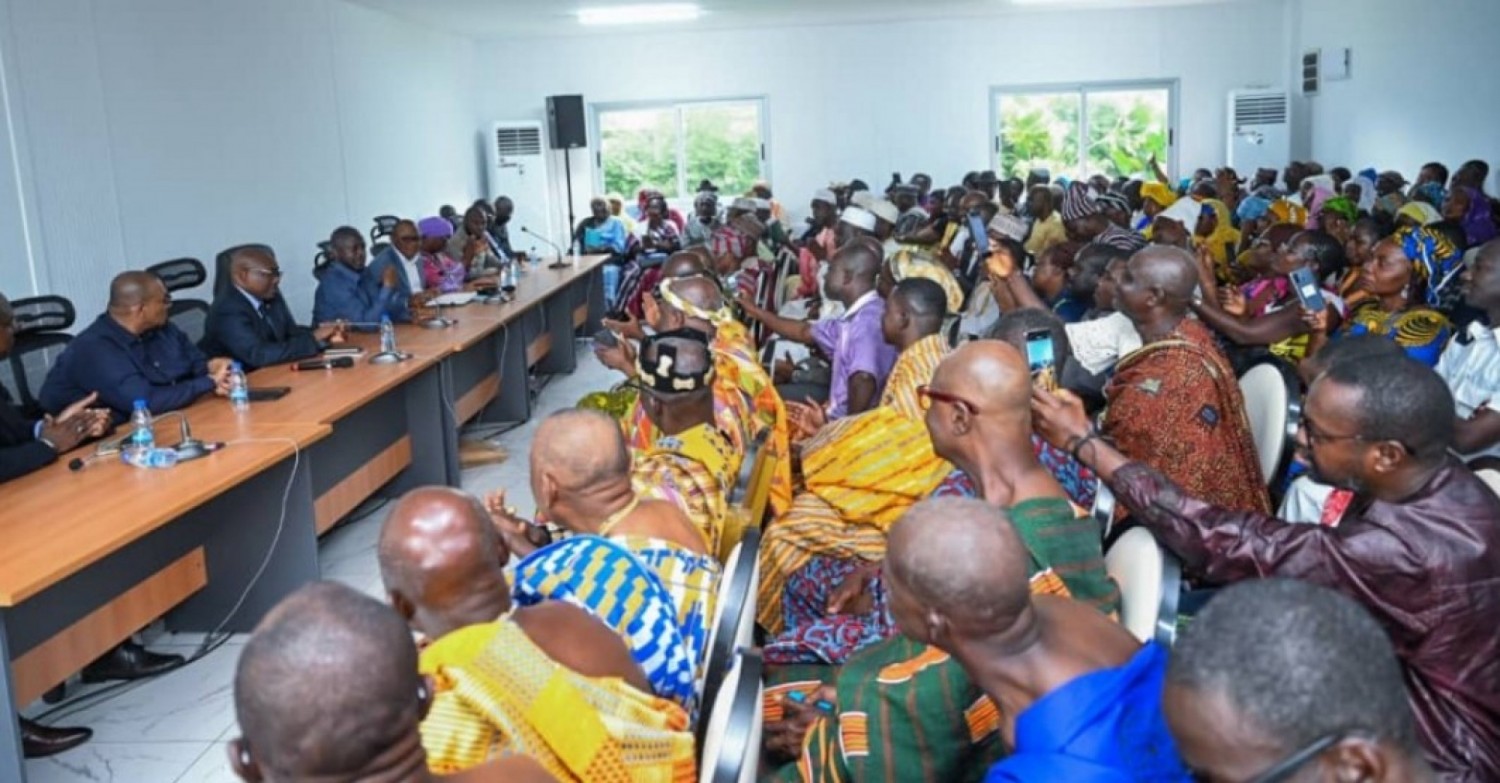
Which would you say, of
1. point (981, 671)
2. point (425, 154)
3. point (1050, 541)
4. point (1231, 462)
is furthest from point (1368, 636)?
point (425, 154)

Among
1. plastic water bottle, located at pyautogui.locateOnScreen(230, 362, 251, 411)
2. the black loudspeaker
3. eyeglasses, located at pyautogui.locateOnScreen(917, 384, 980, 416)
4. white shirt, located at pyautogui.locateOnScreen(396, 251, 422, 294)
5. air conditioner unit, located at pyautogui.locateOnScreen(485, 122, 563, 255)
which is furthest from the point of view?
the black loudspeaker

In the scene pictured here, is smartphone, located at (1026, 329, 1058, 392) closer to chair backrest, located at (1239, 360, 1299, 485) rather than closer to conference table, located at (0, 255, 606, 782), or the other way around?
chair backrest, located at (1239, 360, 1299, 485)

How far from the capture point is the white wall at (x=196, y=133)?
6.14 metres

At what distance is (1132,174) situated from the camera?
13617 mm

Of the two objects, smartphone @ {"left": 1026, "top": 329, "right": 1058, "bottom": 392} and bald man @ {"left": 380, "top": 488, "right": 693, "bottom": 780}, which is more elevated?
smartphone @ {"left": 1026, "top": 329, "right": 1058, "bottom": 392}

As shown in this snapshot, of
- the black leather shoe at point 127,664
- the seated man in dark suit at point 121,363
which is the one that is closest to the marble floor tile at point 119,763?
the black leather shoe at point 127,664

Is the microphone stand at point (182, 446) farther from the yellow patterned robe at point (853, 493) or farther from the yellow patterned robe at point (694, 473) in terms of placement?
the yellow patterned robe at point (853, 493)

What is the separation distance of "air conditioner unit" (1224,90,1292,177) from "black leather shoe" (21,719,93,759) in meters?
12.0

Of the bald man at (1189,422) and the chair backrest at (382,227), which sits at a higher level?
the chair backrest at (382,227)

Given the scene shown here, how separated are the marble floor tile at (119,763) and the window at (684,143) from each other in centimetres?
1097

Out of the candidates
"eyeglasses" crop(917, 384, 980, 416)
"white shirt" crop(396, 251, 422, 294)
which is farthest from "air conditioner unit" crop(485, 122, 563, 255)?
"eyeglasses" crop(917, 384, 980, 416)

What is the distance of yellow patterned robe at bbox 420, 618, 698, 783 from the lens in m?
1.57

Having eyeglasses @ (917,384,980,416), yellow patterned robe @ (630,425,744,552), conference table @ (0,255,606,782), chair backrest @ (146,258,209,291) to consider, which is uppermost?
chair backrest @ (146,258,209,291)

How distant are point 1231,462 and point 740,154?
11.3 m
